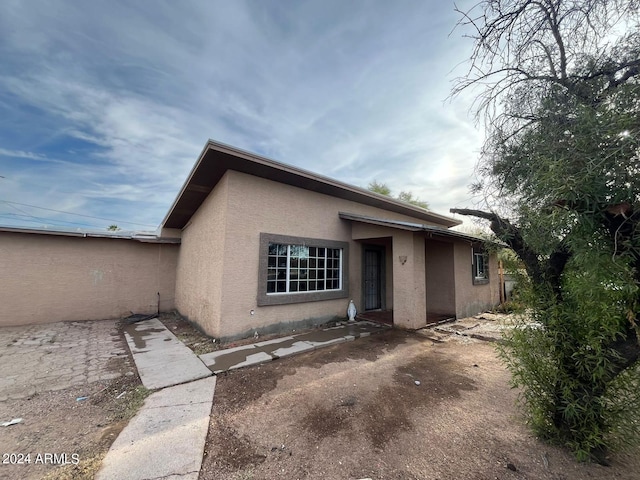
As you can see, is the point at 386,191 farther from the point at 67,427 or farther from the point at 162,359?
the point at 67,427

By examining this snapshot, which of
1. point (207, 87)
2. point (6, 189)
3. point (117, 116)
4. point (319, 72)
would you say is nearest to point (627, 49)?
point (319, 72)

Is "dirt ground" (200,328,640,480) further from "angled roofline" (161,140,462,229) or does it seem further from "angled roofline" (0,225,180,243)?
"angled roofline" (0,225,180,243)

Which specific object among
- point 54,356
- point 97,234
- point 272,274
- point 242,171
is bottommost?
point 54,356

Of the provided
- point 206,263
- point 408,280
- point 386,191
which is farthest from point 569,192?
point 386,191

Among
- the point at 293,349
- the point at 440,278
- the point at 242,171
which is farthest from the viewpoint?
the point at 440,278

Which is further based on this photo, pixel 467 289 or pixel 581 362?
pixel 467 289

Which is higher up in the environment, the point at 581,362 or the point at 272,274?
the point at 272,274

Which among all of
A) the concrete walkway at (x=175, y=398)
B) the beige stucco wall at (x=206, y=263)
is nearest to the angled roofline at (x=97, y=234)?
the beige stucco wall at (x=206, y=263)

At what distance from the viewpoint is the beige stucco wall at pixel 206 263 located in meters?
6.45

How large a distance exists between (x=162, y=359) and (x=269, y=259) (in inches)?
129

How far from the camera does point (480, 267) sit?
34.8 feet

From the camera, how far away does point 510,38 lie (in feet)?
9.86

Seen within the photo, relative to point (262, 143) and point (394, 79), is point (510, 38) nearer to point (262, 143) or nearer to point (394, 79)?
point (394, 79)

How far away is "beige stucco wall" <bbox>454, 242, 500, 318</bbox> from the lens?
922 cm
